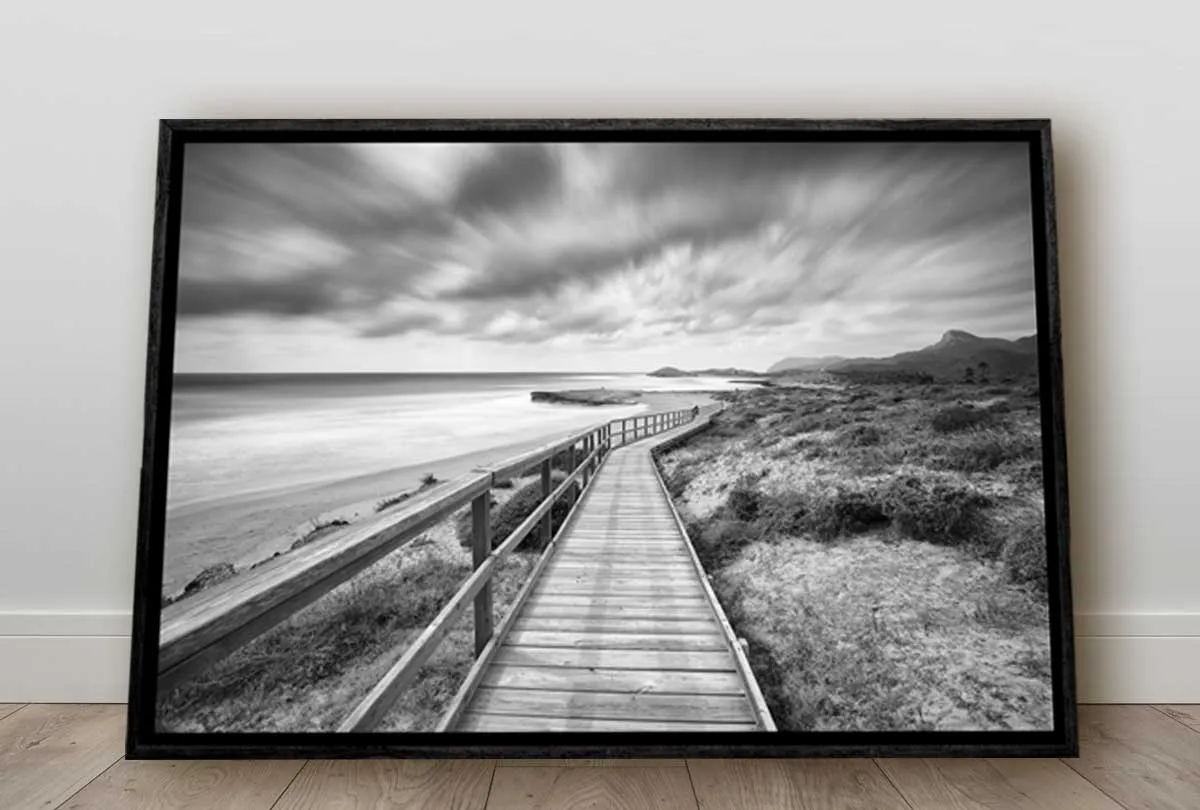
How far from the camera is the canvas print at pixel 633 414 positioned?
1676 mm

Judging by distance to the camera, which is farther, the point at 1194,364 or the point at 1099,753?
the point at 1194,364

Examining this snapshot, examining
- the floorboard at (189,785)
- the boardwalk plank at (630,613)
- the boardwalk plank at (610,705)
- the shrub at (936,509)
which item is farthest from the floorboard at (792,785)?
the floorboard at (189,785)

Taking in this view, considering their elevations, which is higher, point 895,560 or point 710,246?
point 710,246

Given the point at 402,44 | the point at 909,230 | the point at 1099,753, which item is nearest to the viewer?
the point at 1099,753

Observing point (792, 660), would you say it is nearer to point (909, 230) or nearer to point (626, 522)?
point (626, 522)

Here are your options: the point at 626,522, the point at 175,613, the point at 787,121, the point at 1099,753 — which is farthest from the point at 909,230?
the point at 175,613

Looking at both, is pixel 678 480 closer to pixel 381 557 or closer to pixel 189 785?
pixel 381 557

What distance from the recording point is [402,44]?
189 cm

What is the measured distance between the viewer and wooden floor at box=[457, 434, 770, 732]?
1.65 m

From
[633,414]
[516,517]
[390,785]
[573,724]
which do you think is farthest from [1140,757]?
[390,785]

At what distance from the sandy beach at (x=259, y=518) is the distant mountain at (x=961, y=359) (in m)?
1.18

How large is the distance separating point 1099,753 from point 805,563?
0.80 metres

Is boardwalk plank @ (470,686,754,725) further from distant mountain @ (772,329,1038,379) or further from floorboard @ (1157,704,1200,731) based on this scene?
floorboard @ (1157,704,1200,731)

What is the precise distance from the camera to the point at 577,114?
188 centimetres
